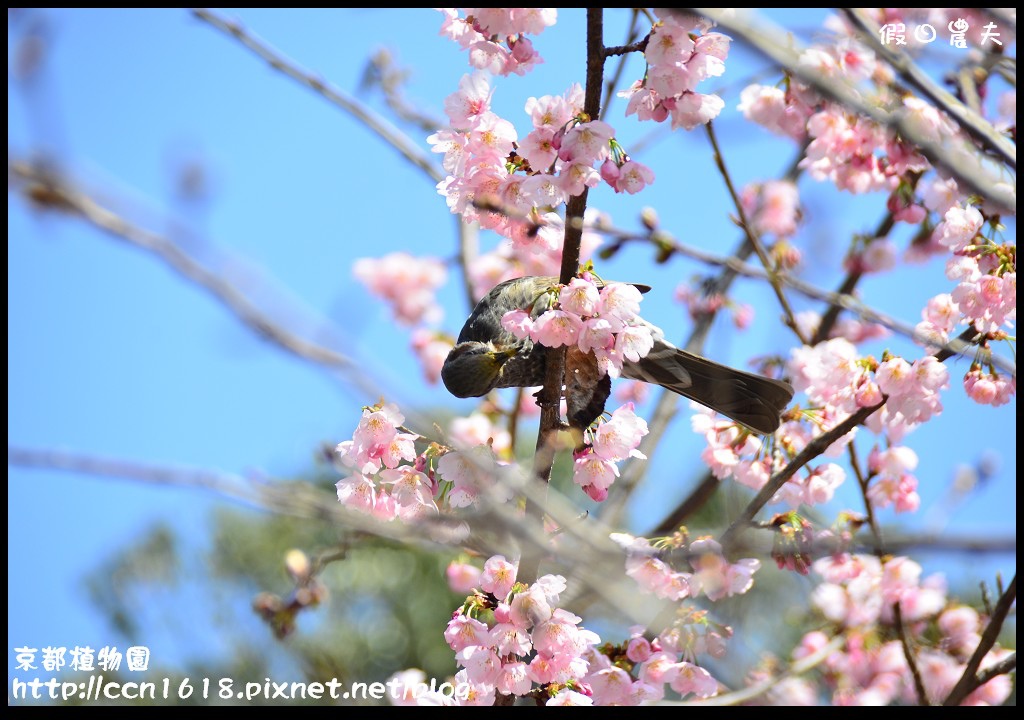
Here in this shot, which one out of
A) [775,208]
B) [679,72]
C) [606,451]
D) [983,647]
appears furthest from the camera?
[775,208]

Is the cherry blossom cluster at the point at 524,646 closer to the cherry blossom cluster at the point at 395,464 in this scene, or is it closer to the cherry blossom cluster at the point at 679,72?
the cherry blossom cluster at the point at 395,464

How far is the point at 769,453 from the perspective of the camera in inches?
102

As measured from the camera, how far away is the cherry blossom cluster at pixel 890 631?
284 cm

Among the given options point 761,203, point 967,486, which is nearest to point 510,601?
point 967,486

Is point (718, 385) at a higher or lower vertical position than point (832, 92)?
higher

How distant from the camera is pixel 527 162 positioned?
1.90 meters

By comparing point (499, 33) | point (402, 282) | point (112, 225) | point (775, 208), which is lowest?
point (112, 225)

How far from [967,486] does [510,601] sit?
5.02ft

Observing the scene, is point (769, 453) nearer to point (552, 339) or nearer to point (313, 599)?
point (552, 339)

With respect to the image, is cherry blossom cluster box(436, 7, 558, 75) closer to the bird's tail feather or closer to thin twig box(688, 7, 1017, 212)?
thin twig box(688, 7, 1017, 212)

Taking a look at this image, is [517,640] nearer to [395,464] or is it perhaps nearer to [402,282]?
[395,464]

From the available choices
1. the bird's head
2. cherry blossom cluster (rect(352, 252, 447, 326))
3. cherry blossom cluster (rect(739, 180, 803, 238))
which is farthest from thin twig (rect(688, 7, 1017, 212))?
cherry blossom cluster (rect(352, 252, 447, 326))

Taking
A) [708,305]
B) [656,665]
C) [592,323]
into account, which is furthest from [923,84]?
[708,305]

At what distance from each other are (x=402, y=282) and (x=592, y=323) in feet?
10.5
